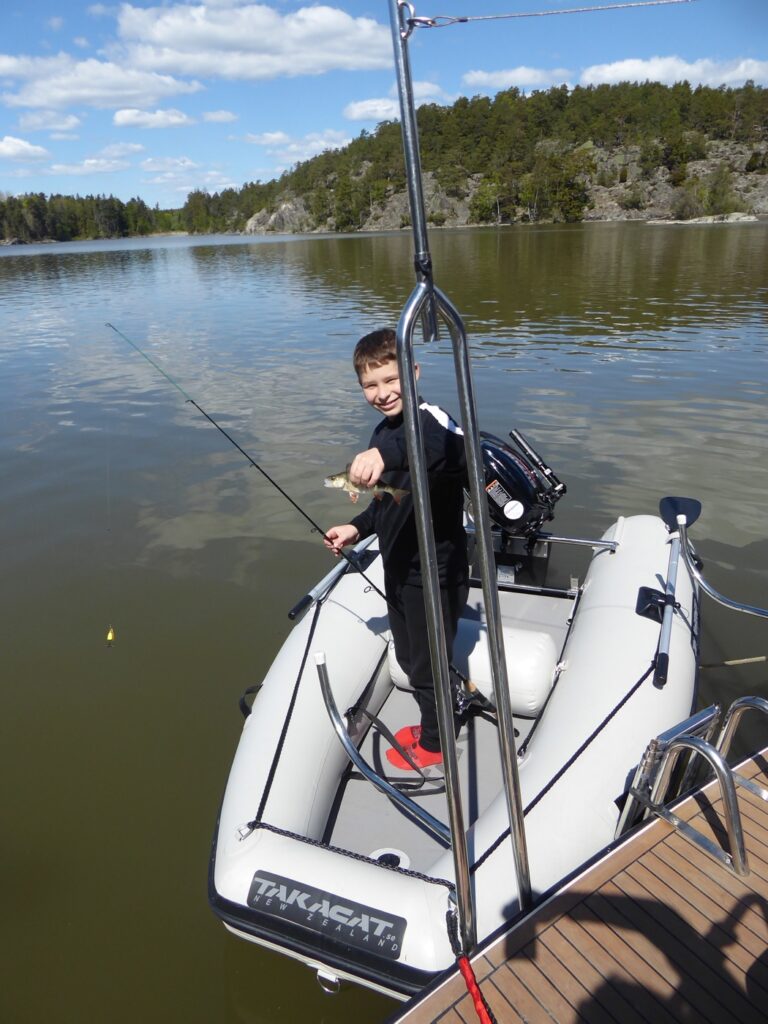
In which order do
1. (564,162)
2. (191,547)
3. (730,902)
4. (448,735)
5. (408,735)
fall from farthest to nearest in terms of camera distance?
(564,162) → (191,547) → (408,735) → (730,902) → (448,735)

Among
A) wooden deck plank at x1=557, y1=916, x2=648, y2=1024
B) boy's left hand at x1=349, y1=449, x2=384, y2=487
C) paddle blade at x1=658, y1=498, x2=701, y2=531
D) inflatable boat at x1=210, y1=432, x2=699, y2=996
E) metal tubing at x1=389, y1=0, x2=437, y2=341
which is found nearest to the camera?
metal tubing at x1=389, y1=0, x2=437, y2=341

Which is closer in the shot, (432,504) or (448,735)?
(448,735)

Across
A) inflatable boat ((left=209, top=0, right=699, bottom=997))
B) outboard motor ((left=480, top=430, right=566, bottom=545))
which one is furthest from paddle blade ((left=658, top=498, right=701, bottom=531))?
outboard motor ((left=480, top=430, right=566, bottom=545))

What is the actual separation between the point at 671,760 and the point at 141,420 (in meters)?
8.23

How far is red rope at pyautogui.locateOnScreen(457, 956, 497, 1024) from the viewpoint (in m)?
1.46

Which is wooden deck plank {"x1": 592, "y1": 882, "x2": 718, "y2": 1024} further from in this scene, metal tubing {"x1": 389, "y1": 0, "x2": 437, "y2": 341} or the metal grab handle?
the metal grab handle

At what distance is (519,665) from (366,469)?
56.2 inches

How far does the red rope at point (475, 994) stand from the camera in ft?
4.79

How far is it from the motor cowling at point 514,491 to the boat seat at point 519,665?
2.83 ft

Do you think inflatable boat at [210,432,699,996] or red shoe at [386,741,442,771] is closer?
inflatable boat at [210,432,699,996]

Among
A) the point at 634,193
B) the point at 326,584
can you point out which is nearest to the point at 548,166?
the point at 634,193

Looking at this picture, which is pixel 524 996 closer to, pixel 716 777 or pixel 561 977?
pixel 561 977

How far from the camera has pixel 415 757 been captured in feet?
8.97

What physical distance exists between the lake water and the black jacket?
1.55 m
